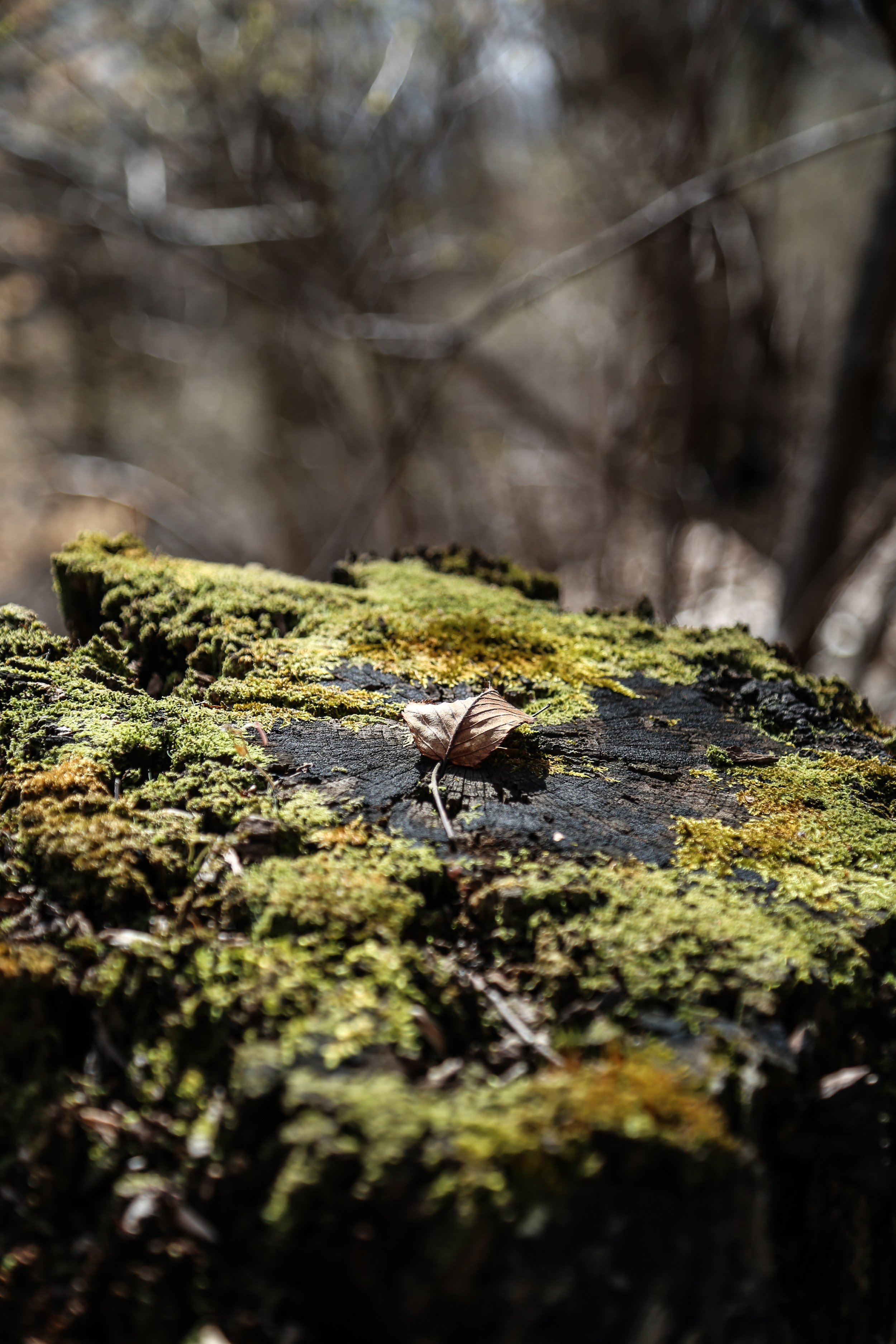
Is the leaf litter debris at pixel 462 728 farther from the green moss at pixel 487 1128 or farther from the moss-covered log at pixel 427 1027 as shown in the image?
the green moss at pixel 487 1128

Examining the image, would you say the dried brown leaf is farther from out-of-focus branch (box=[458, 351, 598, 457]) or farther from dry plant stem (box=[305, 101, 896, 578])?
out-of-focus branch (box=[458, 351, 598, 457])

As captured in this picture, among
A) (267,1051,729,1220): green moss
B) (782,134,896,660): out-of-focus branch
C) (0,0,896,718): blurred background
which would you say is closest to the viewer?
(267,1051,729,1220): green moss

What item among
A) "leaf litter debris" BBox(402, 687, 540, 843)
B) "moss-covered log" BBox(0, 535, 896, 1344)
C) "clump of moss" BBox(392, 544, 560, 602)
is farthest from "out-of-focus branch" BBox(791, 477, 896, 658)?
"leaf litter debris" BBox(402, 687, 540, 843)

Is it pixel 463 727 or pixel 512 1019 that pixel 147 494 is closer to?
pixel 463 727

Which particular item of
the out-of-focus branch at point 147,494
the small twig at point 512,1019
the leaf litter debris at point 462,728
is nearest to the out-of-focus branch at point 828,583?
the leaf litter debris at point 462,728

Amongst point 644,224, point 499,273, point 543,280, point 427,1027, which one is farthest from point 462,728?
point 499,273

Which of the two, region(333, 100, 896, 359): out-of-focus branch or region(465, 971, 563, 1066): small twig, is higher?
region(333, 100, 896, 359): out-of-focus branch
